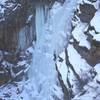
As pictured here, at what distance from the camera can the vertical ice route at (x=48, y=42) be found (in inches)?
628

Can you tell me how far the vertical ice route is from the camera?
52.4ft

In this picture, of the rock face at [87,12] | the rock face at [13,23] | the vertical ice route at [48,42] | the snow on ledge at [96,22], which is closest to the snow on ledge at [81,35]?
the rock face at [87,12]

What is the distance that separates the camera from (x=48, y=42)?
16859 mm

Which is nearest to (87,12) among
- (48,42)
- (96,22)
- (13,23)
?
(96,22)

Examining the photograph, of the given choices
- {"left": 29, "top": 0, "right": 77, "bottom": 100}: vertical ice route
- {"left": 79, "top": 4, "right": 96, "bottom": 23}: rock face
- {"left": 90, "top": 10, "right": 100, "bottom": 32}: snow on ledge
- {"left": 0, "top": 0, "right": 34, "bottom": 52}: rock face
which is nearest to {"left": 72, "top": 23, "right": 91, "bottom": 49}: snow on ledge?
{"left": 79, "top": 4, "right": 96, "bottom": 23}: rock face

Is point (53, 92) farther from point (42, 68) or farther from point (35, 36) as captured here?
point (35, 36)

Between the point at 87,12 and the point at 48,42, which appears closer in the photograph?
the point at 87,12

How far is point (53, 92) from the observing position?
14.8 metres

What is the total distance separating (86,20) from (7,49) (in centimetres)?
411

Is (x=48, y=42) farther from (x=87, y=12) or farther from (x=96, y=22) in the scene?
(x=96, y=22)

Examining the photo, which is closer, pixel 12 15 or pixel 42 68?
pixel 42 68

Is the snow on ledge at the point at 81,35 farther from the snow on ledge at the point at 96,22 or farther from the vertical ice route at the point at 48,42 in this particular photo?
the vertical ice route at the point at 48,42

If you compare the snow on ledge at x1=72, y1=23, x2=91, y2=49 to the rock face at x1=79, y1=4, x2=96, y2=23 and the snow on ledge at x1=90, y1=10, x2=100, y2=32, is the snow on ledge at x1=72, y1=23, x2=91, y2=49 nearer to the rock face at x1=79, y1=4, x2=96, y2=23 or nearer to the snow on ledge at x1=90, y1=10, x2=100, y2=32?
the rock face at x1=79, y1=4, x2=96, y2=23

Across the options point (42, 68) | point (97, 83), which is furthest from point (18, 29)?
point (97, 83)
